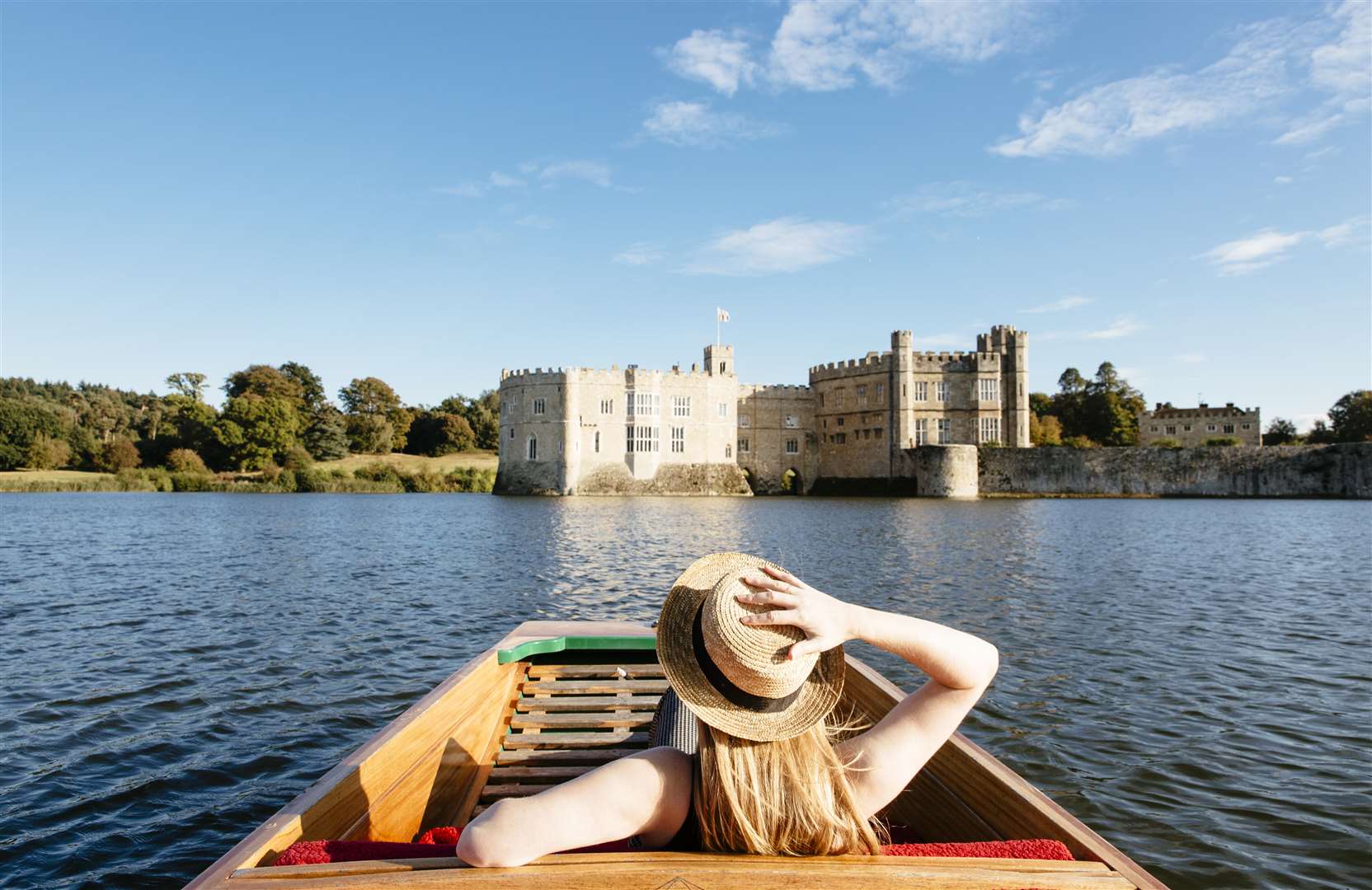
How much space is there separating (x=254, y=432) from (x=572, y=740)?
241 ft

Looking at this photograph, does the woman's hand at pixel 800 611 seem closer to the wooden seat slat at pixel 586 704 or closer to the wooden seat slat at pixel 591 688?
the wooden seat slat at pixel 586 704

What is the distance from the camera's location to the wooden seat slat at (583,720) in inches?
224

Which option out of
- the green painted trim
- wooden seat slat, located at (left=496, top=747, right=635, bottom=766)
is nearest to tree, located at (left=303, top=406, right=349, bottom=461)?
the green painted trim

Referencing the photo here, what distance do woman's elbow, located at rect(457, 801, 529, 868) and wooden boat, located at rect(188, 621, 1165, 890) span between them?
0.14 feet

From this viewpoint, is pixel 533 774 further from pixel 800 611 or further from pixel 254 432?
pixel 254 432

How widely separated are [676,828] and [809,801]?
41 cm

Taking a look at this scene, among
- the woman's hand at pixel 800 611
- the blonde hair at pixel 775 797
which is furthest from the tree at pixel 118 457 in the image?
the woman's hand at pixel 800 611

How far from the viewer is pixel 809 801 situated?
7.79 feet

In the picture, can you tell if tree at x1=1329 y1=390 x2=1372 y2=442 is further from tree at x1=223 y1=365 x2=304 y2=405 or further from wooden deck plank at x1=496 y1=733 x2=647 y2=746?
tree at x1=223 y1=365 x2=304 y2=405

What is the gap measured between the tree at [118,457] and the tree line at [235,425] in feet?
0.23

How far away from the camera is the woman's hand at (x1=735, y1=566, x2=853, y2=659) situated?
2131mm

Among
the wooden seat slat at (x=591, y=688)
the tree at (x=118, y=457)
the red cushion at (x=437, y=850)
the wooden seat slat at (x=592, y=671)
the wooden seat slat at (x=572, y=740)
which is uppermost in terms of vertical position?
the tree at (x=118, y=457)

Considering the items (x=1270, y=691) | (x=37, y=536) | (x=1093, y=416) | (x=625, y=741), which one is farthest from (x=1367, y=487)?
(x=37, y=536)

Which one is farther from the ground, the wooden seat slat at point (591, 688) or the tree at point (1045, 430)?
the tree at point (1045, 430)
